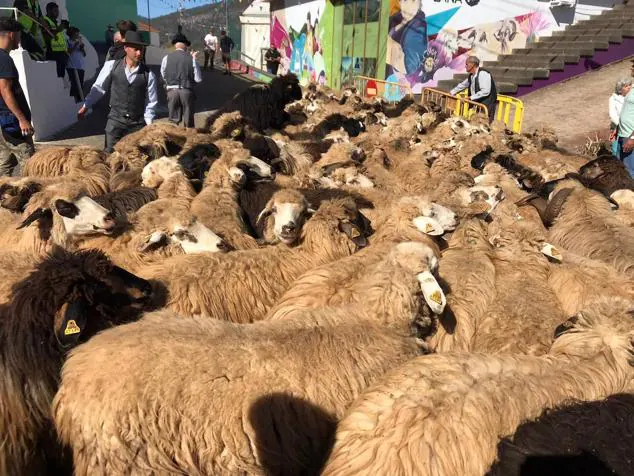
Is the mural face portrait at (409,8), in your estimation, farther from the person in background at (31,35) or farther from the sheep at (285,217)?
the sheep at (285,217)

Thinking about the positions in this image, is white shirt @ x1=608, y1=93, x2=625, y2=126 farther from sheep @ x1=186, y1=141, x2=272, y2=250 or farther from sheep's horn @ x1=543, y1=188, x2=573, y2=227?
sheep @ x1=186, y1=141, x2=272, y2=250

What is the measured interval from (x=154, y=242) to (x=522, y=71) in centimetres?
1579

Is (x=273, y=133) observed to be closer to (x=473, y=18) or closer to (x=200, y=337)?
(x=200, y=337)

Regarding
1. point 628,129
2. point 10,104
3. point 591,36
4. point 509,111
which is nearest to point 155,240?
point 10,104

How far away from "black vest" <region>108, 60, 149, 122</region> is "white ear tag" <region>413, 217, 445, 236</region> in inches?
179

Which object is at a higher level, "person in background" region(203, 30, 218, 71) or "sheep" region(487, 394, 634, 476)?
"person in background" region(203, 30, 218, 71)

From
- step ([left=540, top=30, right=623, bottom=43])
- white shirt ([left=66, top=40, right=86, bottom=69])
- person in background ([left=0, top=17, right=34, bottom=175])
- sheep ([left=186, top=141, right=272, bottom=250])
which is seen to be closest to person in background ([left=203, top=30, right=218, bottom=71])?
white shirt ([left=66, top=40, right=86, bottom=69])

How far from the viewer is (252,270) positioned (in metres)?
3.75

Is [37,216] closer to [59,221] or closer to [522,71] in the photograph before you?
[59,221]

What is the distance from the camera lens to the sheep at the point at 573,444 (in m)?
1.84

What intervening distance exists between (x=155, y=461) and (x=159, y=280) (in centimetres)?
152

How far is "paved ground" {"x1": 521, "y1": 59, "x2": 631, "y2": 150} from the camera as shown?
41.6 feet

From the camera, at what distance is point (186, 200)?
16.3 feet

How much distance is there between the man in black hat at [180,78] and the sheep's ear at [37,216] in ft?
16.1
